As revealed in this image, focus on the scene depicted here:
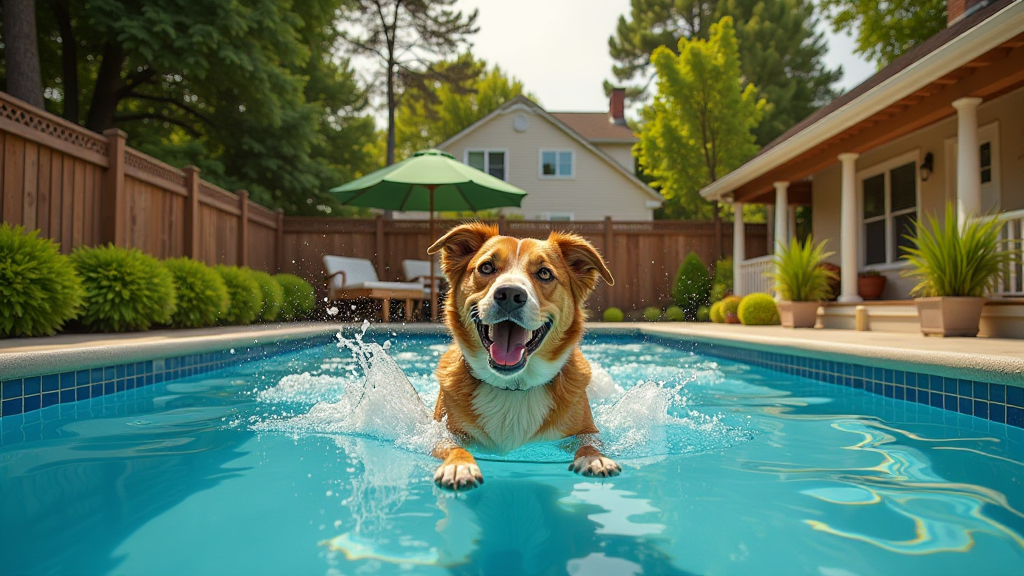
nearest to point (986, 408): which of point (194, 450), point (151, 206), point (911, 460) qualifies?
point (911, 460)

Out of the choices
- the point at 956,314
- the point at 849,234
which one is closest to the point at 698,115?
the point at 849,234

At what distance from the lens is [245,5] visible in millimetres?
11969

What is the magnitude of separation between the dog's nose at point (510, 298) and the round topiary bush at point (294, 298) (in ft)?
31.5

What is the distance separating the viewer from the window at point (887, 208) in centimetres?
1014

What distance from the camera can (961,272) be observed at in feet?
19.7

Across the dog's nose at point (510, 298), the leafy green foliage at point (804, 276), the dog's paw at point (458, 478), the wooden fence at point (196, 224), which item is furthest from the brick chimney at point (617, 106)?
the dog's paw at point (458, 478)

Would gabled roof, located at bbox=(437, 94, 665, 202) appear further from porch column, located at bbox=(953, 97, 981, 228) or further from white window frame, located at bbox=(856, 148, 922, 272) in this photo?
porch column, located at bbox=(953, 97, 981, 228)

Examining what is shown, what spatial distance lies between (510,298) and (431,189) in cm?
1014

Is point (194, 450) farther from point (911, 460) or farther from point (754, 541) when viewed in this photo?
point (911, 460)

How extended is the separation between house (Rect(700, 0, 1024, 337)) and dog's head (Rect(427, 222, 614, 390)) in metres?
5.39

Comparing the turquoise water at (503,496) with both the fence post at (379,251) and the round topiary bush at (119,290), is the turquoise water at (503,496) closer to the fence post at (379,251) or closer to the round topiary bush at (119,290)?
the round topiary bush at (119,290)

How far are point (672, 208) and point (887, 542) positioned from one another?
2724 centimetres

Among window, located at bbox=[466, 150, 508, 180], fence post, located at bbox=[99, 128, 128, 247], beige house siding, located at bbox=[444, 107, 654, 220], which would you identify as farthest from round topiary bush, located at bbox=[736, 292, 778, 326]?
window, located at bbox=[466, 150, 508, 180]

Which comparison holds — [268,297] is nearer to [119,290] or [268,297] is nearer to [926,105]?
[119,290]
